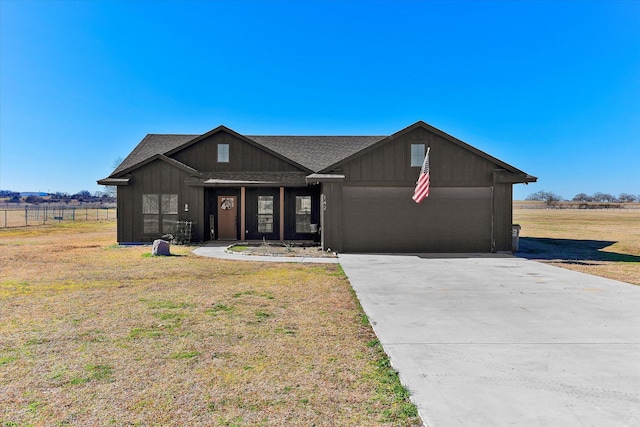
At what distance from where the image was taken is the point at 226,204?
58.2 ft

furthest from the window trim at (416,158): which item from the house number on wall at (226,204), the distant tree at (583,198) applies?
the distant tree at (583,198)

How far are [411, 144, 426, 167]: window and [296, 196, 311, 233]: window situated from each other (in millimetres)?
5427

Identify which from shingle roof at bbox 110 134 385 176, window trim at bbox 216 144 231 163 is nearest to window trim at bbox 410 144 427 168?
shingle roof at bbox 110 134 385 176

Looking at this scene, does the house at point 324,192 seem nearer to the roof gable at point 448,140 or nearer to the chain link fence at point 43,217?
the roof gable at point 448,140

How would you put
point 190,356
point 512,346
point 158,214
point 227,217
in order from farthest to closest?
point 227,217 → point 158,214 → point 512,346 → point 190,356

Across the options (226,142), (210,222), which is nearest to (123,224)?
(210,222)

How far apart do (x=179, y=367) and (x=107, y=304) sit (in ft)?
11.3

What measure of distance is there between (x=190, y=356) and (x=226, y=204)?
13.8 m

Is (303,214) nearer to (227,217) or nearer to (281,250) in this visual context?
(281,250)

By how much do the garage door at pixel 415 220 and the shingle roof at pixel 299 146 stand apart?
5.11 metres

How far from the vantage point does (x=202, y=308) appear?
653cm

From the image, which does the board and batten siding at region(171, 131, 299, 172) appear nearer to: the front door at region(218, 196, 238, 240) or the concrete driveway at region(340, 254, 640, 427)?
the front door at region(218, 196, 238, 240)

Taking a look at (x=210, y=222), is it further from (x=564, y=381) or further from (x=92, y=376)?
(x=564, y=381)

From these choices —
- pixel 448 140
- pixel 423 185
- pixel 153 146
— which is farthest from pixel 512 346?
pixel 153 146
